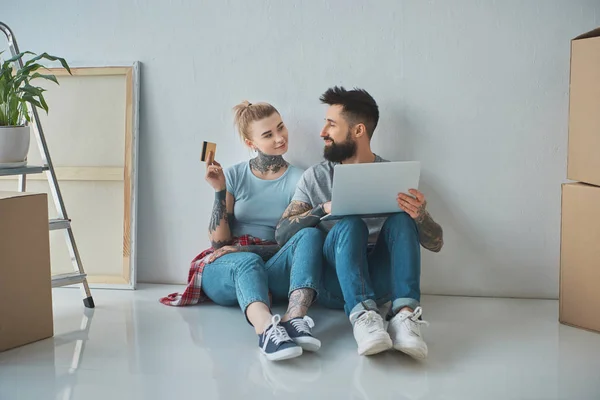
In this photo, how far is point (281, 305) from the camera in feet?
9.87

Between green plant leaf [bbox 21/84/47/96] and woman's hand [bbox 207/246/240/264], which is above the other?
green plant leaf [bbox 21/84/47/96]

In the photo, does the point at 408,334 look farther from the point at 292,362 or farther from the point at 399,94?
the point at 399,94

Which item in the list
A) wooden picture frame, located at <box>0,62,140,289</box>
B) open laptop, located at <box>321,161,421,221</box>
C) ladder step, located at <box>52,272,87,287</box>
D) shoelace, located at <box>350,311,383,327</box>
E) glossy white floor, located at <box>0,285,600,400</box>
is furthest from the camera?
wooden picture frame, located at <box>0,62,140,289</box>

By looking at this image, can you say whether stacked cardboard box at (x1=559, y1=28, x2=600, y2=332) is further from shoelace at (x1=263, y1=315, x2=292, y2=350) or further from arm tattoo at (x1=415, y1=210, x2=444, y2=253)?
shoelace at (x1=263, y1=315, x2=292, y2=350)

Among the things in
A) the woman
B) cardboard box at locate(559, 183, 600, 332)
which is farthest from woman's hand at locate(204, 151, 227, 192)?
cardboard box at locate(559, 183, 600, 332)

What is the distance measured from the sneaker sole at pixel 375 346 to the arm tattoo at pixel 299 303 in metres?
0.27

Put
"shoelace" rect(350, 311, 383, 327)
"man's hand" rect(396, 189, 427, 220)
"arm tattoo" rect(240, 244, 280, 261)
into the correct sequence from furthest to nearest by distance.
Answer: "arm tattoo" rect(240, 244, 280, 261), "man's hand" rect(396, 189, 427, 220), "shoelace" rect(350, 311, 383, 327)

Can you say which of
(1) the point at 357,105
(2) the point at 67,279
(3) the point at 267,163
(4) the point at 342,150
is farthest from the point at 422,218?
(2) the point at 67,279

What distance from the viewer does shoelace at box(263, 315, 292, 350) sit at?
2.29 metres

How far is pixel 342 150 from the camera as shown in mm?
2896

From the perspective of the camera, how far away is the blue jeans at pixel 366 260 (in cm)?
248

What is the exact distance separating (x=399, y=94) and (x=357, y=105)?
0.86 feet

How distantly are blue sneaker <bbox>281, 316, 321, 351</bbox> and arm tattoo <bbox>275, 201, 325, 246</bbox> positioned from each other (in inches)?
18.1

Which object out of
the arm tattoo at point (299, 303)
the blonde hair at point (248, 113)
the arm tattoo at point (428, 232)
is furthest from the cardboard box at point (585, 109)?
the blonde hair at point (248, 113)
